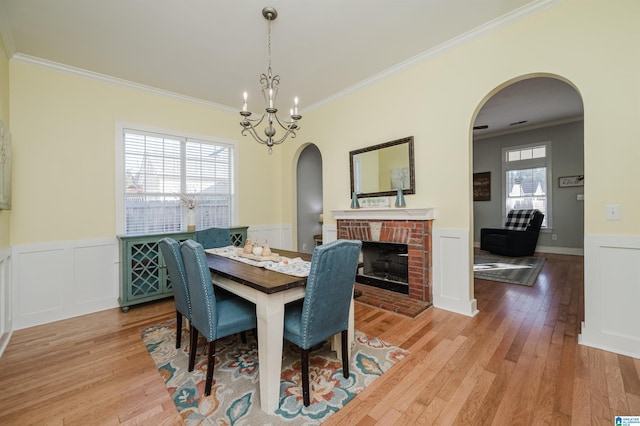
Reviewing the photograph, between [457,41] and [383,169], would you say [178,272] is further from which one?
[457,41]

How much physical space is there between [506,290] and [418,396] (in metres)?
2.68

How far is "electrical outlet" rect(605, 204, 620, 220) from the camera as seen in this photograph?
6.68ft

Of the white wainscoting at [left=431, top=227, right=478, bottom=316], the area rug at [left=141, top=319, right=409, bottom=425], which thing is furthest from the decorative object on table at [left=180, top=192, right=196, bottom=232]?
the white wainscoting at [left=431, top=227, right=478, bottom=316]

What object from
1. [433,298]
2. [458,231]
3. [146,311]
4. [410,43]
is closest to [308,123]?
[410,43]

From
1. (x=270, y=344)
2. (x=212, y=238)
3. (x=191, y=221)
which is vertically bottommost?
(x=270, y=344)

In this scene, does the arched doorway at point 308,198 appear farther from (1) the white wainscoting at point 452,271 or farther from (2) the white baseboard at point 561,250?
(2) the white baseboard at point 561,250

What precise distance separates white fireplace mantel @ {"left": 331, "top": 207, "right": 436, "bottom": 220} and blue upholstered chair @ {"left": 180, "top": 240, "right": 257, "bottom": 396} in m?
2.01

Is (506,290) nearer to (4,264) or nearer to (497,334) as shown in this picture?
(497,334)

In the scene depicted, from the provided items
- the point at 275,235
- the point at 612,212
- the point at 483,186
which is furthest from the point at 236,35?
the point at 483,186

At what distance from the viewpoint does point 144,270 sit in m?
3.25

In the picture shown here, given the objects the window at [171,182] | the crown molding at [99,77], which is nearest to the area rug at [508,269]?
the window at [171,182]

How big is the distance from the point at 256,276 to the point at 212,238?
1.72 m

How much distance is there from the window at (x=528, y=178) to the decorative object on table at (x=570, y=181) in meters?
0.20

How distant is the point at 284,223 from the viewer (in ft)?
16.3
